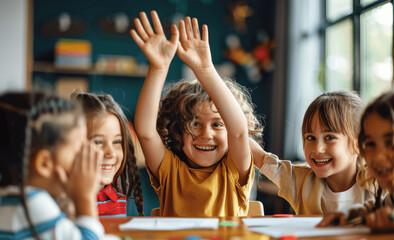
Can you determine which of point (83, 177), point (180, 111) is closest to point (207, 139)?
point (180, 111)

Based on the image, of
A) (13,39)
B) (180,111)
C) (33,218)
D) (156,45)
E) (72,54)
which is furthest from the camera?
(72,54)

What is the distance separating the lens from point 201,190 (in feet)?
4.76

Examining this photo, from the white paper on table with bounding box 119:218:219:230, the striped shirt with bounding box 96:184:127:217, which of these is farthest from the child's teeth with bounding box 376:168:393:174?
the striped shirt with bounding box 96:184:127:217

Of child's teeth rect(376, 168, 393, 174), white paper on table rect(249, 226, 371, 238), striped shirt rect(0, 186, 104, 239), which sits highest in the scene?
child's teeth rect(376, 168, 393, 174)

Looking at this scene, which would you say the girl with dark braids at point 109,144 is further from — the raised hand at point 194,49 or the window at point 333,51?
the window at point 333,51

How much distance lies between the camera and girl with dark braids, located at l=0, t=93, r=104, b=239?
69 cm

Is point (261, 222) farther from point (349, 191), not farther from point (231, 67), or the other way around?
point (231, 67)

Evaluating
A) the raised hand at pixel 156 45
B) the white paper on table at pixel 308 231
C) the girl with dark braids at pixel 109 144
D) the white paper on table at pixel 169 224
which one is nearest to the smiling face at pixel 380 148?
the white paper on table at pixel 308 231

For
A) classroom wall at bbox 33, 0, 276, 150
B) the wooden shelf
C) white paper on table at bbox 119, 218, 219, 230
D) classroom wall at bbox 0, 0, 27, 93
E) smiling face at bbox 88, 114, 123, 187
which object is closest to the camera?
white paper on table at bbox 119, 218, 219, 230

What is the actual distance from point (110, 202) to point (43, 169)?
719 mm

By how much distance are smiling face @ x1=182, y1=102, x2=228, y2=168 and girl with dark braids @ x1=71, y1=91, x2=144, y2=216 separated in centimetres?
24

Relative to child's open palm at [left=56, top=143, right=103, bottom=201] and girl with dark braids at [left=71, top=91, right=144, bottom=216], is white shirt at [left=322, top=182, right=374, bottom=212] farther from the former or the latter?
child's open palm at [left=56, top=143, right=103, bottom=201]

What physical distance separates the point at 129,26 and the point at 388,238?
167 inches

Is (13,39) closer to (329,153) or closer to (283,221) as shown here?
(329,153)
